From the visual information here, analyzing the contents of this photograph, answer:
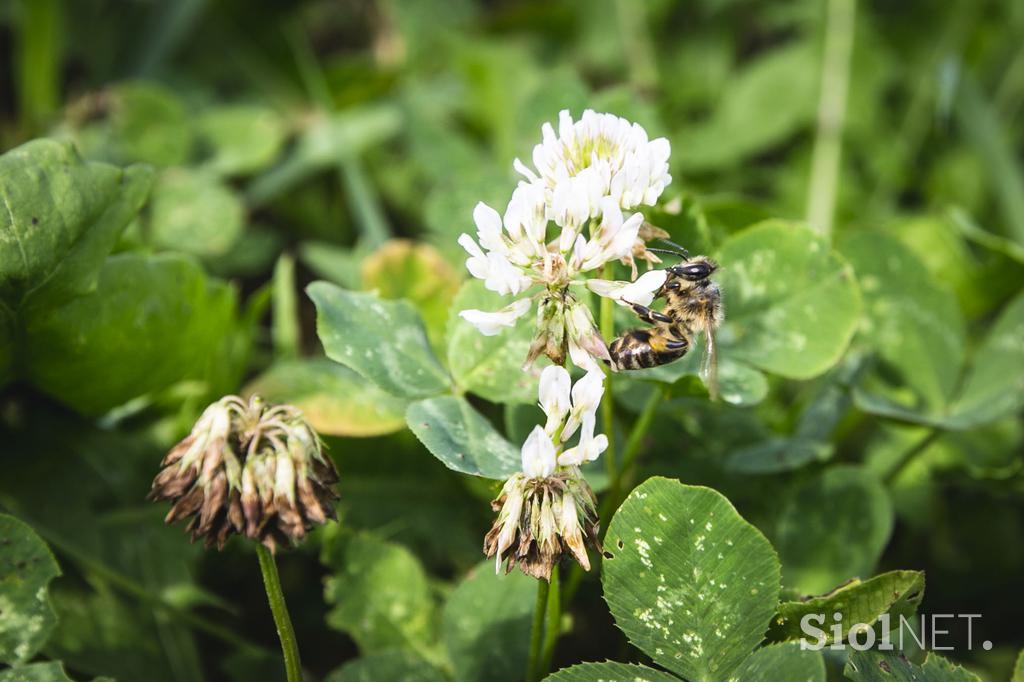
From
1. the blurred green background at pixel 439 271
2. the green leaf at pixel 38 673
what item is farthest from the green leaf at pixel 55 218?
the green leaf at pixel 38 673

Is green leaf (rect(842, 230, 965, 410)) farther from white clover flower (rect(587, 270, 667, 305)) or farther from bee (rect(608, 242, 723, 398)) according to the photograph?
white clover flower (rect(587, 270, 667, 305))

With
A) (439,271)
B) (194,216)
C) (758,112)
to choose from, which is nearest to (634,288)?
(439,271)

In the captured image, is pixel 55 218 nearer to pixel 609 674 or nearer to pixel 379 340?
pixel 379 340

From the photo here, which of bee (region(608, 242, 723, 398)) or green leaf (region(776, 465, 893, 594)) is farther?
green leaf (region(776, 465, 893, 594))

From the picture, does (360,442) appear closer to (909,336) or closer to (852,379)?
(852,379)

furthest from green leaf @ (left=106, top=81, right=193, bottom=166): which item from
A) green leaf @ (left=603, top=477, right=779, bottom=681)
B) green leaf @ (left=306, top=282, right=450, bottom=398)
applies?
green leaf @ (left=603, top=477, right=779, bottom=681)
